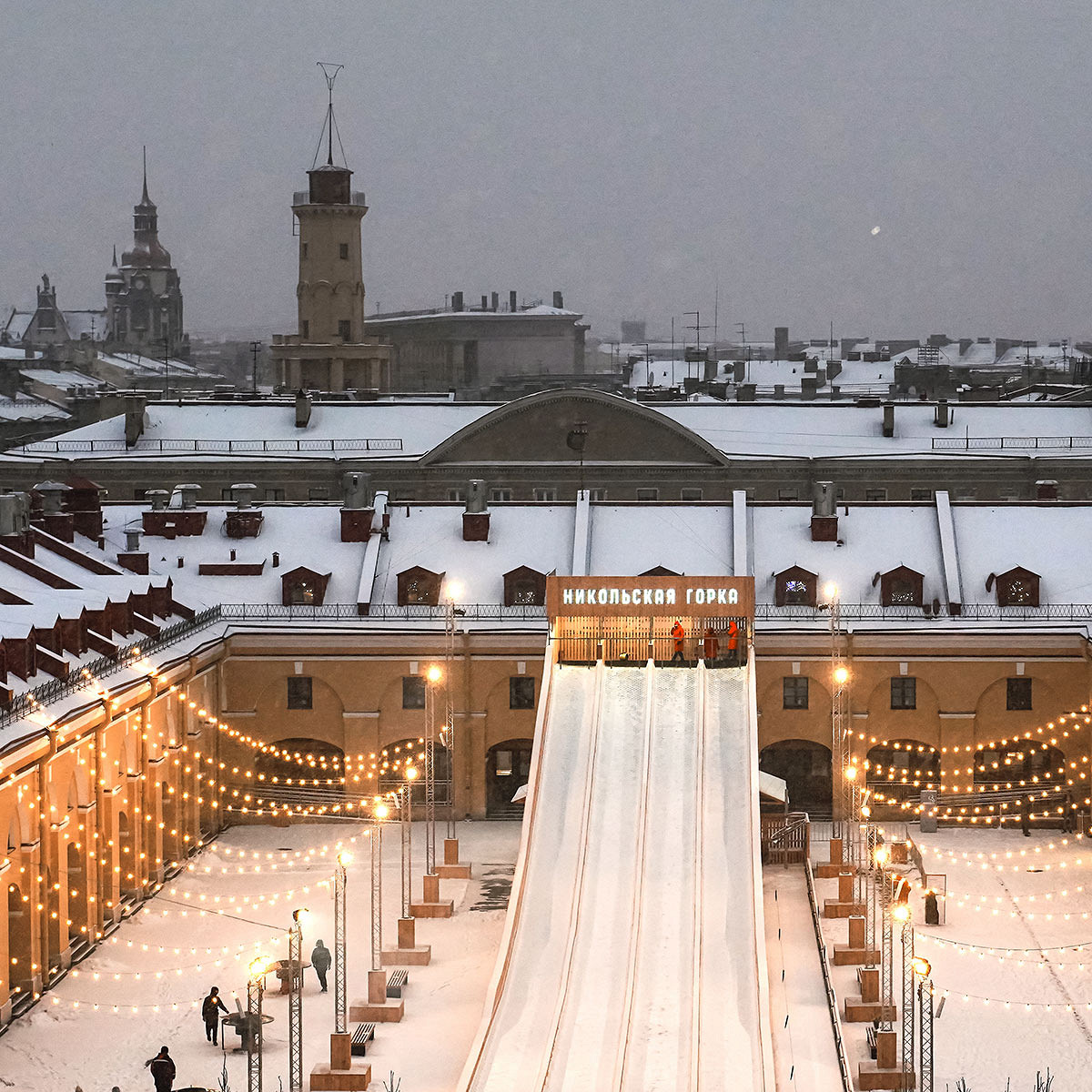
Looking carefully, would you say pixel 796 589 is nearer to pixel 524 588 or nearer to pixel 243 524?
pixel 524 588

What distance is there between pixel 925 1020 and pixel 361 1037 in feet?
37.5

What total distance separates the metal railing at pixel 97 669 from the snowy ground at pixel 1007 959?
1817 cm

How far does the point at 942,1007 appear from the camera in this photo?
1854 inches

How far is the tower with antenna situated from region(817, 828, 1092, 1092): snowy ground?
72.0 meters

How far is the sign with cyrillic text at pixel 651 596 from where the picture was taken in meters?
61.7

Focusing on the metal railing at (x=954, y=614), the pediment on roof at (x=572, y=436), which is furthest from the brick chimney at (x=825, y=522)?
the pediment on roof at (x=572, y=436)

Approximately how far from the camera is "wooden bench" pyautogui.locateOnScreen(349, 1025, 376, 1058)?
1729 inches

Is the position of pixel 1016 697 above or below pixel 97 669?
below

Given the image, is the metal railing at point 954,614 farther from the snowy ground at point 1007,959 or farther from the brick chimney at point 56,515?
the brick chimney at point 56,515

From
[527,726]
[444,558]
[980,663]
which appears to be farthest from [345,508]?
[980,663]

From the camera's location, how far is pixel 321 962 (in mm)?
48906

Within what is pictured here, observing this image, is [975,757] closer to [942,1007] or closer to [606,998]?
[942,1007]

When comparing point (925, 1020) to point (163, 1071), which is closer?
point (163, 1071)

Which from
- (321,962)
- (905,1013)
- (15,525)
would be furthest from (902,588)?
(15,525)
